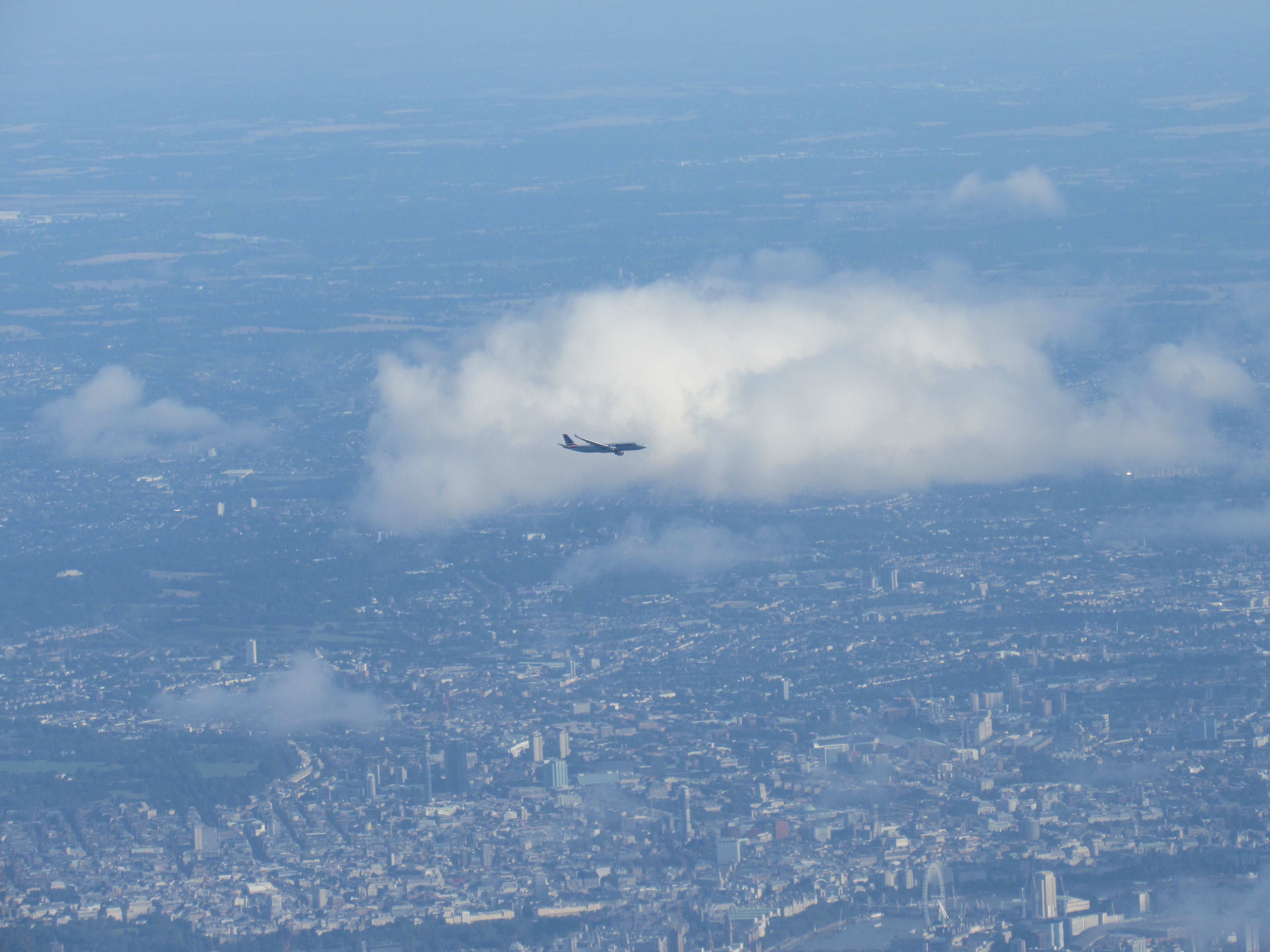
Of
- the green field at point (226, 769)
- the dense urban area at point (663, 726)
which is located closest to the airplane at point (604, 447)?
the dense urban area at point (663, 726)

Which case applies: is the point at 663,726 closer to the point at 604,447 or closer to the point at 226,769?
the point at 226,769

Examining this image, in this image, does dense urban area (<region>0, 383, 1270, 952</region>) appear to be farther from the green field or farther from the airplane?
the airplane

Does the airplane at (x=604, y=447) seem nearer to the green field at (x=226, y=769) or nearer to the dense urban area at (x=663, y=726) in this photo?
the dense urban area at (x=663, y=726)

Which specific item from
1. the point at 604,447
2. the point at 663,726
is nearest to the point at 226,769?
the point at 663,726

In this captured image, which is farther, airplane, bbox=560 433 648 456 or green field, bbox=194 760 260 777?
green field, bbox=194 760 260 777

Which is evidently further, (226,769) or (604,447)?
(226,769)

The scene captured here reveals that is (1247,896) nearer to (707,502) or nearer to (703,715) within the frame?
(703,715)

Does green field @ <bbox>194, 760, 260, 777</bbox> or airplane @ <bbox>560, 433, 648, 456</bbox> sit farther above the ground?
airplane @ <bbox>560, 433, 648, 456</bbox>

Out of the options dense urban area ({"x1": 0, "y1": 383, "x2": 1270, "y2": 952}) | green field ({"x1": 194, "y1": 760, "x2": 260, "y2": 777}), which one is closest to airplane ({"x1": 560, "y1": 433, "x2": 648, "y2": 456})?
dense urban area ({"x1": 0, "y1": 383, "x2": 1270, "y2": 952})
